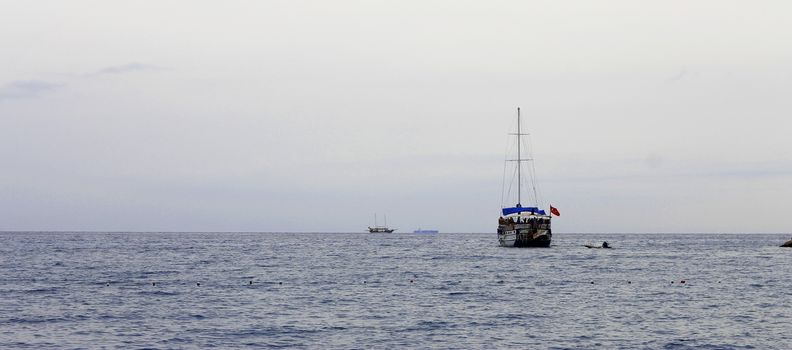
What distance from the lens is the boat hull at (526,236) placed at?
5399 inches

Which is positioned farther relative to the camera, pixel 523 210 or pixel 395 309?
pixel 523 210

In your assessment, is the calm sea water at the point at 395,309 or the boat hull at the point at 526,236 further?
the boat hull at the point at 526,236

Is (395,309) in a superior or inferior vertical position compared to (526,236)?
inferior

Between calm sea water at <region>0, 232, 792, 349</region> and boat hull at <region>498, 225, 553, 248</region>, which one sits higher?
boat hull at <region>498, 225, 553, 248</region>

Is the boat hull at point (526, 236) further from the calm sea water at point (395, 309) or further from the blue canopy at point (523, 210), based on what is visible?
the calm sea water at point (395, 309)

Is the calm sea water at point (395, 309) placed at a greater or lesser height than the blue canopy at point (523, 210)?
lesser

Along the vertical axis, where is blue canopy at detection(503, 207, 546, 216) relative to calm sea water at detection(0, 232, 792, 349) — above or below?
above

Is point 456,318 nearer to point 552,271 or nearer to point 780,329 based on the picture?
point 780,329

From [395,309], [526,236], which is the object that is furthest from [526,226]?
[395,309]

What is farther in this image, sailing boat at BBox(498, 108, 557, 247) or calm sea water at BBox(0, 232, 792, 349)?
sailing boat at BBox(498, 108, 557, 247)

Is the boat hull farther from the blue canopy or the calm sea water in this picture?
the calm sea water

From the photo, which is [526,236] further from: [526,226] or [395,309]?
[395,309]

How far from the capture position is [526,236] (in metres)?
138

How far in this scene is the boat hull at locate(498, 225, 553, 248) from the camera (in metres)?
137
